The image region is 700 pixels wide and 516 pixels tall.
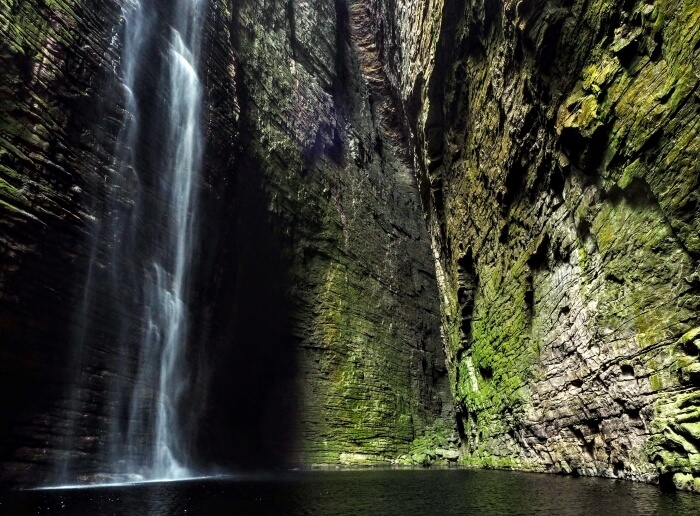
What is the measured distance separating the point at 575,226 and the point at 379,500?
7.44 metres

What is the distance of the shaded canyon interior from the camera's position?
9172mm

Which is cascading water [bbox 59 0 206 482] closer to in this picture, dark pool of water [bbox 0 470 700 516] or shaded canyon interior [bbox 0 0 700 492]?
shaded canyon interior [bbox 0 0 700 492]

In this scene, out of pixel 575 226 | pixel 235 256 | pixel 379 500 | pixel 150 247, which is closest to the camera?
pixel 379 500

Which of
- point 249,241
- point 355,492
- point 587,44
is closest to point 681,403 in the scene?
point 355,492

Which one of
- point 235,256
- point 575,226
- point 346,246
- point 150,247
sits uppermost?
point 346,246

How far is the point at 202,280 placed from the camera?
1758cm

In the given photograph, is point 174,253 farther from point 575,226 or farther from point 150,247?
point 575,226

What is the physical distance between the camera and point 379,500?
8.40 metres

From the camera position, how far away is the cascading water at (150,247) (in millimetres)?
13430

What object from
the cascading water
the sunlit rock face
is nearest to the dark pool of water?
the sunlit rock face

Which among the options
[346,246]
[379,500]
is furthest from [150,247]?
[346,246]

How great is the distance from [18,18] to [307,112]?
14.3 metres

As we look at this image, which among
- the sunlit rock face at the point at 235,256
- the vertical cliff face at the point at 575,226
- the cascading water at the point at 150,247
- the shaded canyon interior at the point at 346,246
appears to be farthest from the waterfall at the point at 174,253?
the vertical cliff face at the point at 575,226

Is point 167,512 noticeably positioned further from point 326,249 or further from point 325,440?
point 326,249
